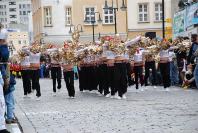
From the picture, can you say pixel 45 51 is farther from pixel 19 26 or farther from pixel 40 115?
pixel 19 26

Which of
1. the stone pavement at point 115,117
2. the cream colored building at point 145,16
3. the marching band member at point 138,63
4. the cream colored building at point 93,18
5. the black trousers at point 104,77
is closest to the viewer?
the stone pavement at point 115,117

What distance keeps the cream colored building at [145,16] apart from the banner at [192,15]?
130ft

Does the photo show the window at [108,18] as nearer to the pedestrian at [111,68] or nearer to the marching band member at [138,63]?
the marching band member at [138,63]

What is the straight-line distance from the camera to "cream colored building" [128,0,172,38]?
243 feet

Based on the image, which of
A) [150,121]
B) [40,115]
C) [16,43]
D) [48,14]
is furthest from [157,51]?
[16,43]

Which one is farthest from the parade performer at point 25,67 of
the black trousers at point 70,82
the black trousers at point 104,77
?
the black trousers at point 104,77

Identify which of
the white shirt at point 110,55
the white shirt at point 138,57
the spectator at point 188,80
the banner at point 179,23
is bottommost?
the spectator at point 188,80

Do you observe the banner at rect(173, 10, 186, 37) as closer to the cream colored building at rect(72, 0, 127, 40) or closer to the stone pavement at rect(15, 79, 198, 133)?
the stone pavement at rect(15, 79, 198, 133)

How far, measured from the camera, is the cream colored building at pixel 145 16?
74062 mm

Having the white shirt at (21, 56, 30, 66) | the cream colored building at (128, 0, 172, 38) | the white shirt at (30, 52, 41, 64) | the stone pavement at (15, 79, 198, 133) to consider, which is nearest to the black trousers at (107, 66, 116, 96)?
the stone pavement at (15, 79, 198, 133)

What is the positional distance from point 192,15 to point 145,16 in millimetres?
42227

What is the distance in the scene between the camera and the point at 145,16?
7512cm

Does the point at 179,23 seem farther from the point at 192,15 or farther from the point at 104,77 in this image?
the point at 104,77

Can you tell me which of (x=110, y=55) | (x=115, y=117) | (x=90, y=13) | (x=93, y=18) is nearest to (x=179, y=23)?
(x=110, y=55)
